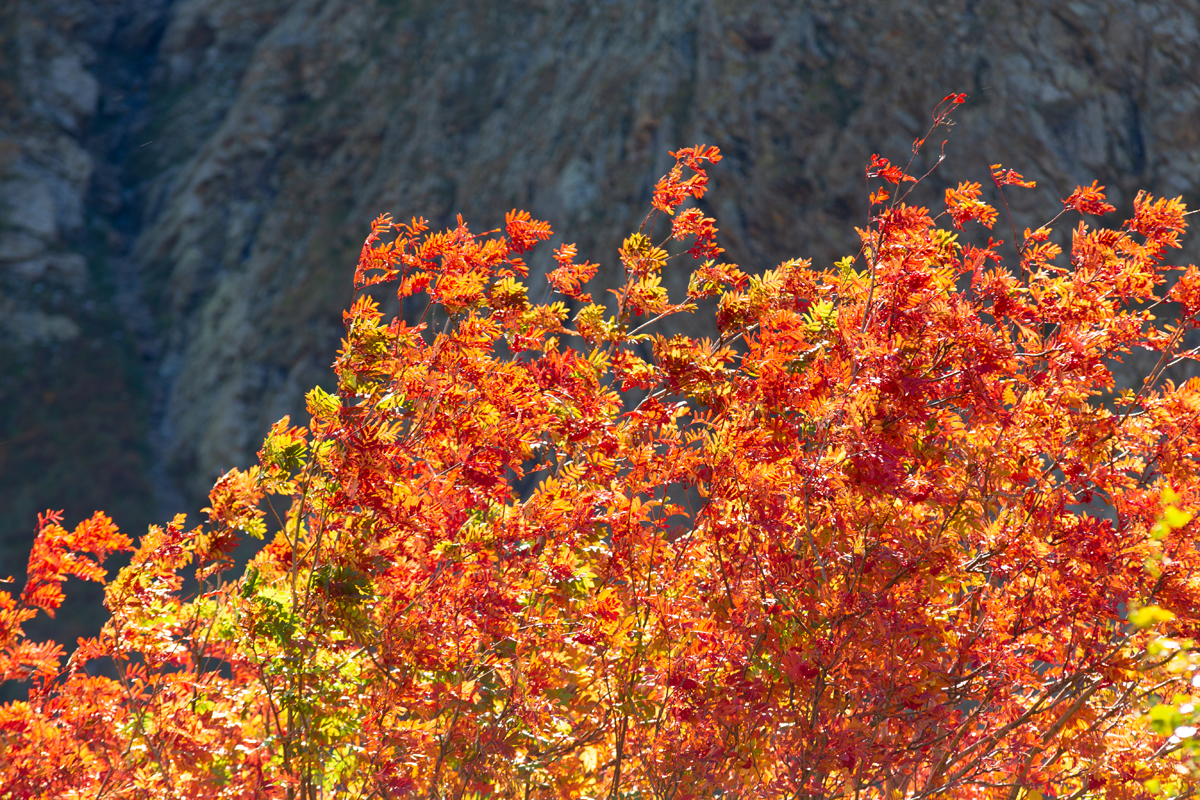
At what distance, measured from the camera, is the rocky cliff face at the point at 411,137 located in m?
13.1

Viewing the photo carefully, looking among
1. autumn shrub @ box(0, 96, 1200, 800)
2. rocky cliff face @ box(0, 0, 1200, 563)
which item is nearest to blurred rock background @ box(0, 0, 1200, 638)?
rocky cliff face @ box(0, 0, 1200, 563)

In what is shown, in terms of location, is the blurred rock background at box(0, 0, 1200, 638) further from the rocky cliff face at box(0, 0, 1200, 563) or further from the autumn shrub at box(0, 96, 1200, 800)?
the autumn shrub at box(0, 96, 1200, 800)

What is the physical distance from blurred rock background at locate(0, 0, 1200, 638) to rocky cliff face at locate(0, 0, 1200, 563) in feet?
0.19

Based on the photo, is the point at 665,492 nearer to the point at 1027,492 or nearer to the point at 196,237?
the point at 1027,492

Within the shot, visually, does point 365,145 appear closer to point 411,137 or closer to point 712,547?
point 411,137

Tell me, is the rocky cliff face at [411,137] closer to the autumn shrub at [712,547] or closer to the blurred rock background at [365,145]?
the blurred rock background at [365,145]

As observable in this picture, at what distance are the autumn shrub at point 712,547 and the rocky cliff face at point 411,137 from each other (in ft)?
35.9

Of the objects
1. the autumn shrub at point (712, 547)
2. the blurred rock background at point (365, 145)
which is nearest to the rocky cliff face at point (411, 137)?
the blurred rock background at point (365, 145)

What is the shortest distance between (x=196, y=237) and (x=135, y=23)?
936 centimetres

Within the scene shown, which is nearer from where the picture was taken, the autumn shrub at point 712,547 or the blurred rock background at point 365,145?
the autumn shrub at point 712,547

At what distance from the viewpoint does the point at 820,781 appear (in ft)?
9.71

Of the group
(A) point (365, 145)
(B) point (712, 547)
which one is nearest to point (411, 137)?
(A) point (365, 145)

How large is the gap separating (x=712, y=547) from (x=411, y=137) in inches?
787

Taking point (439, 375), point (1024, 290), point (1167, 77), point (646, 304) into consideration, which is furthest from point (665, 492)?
point (1167, 77)
